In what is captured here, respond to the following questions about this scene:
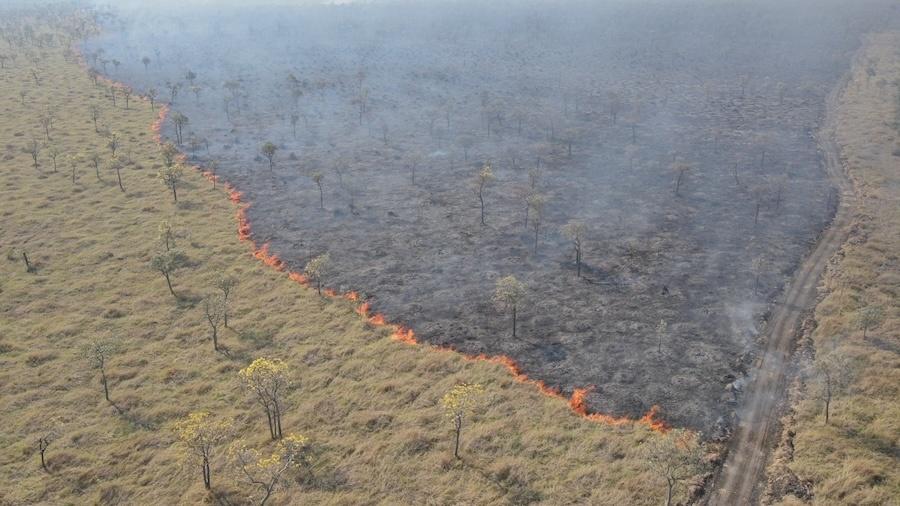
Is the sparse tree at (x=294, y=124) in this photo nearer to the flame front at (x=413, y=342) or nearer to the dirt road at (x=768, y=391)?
the flame front at (x=413, y=342)

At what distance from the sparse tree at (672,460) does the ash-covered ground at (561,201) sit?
6.90 metres

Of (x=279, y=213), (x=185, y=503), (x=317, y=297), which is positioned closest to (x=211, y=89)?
(x=279, y=213)

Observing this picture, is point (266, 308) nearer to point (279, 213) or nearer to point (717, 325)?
point (279, 213)

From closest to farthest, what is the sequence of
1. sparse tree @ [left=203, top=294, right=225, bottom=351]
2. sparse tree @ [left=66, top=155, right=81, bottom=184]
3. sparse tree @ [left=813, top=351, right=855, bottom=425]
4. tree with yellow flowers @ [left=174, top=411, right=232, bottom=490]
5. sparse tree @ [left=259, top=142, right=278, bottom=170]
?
1. tree with yellow flowers @ [left=174, top=411, right=232, bottom=490]
2. sparse tree @ [left=813, top=351, right=855, bottom=425]
3. sparse tree @ [left=203, top=294, right=225, bottom=351]
4. sparse tree @ [left=66, top=155, right=81, bottom=184]
5. sparse tree @ [left=259, top=142, right=278, bottom=170]

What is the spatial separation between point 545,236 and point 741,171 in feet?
168

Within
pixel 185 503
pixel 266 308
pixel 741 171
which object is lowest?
pixel 185 503

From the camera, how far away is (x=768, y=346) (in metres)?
64.9

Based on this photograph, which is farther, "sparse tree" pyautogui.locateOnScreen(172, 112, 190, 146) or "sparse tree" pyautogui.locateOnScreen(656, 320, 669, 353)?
"sparse tree" pyautogui.locateOnScreen(172, 112, 190, 146)

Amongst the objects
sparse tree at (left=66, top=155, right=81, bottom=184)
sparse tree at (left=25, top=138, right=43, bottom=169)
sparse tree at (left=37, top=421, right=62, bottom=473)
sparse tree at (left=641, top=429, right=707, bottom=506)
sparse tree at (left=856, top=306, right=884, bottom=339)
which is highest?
sparse tree at (left=25, top=138, right=43, bottom=169)

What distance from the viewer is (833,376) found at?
177 feet

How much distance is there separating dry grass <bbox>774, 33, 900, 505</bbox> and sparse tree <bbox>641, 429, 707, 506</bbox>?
7.63 meters

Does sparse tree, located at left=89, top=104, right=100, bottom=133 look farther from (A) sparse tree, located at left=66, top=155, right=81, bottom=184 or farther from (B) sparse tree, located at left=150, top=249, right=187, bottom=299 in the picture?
(B) sparse tree, located at left=150, top=249, right=187, bottom=299

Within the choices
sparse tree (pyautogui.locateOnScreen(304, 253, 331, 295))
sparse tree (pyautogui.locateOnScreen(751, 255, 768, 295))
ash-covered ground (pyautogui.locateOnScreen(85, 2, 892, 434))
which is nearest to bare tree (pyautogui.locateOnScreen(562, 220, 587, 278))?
ash-covered ground (pyautogui.locateOnScreen(85, 2, 892, 434))

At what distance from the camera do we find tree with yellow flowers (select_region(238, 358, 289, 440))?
5269 cm
